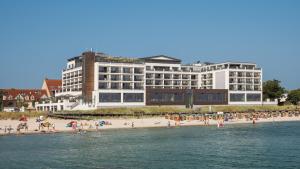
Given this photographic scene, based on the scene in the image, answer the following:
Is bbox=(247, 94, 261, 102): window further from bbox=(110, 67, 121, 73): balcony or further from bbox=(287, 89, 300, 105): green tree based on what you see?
bbox=(110, 67, 121, 73): balcony

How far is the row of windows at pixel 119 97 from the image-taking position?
113m

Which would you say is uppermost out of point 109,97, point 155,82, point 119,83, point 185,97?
point 155,82

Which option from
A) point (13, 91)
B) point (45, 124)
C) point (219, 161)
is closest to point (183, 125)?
point (45, 124)

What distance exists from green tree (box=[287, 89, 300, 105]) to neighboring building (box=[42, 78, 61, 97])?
77.6 metres

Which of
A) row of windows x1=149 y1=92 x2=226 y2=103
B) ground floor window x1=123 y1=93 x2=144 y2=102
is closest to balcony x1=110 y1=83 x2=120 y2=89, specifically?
ground floor window x1=123 y1=93 x2=144 y2=102

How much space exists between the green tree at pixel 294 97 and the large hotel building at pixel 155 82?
18.3 meters

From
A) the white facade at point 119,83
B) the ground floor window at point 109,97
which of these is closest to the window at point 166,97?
the white facade at point 119,83

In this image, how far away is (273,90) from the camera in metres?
142

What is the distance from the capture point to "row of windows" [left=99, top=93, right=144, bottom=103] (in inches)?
4459

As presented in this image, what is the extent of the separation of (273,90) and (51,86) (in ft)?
243

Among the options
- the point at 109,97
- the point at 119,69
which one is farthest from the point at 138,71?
the point at 109,97

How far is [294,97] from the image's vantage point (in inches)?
5797

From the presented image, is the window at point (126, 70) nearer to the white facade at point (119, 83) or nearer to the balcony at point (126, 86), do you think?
the white facade at point (119, 83)

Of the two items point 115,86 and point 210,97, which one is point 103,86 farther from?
point 210,97
